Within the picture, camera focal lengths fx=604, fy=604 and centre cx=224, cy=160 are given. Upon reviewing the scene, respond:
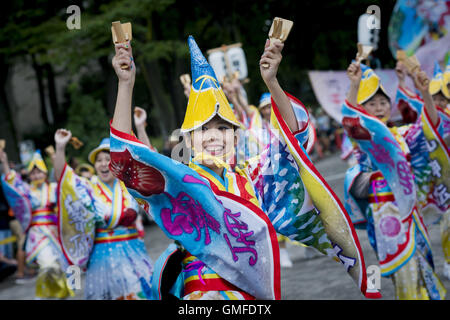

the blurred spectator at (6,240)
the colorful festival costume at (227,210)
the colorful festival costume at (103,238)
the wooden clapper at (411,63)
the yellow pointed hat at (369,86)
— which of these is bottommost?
the blurred spectator at (6,240)

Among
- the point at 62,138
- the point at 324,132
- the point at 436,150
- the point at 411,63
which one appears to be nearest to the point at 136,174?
the point at 62,138

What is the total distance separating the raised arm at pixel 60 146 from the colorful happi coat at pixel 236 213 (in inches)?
83.0

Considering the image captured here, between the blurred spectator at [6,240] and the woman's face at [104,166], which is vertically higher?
the woman's face at [104,166]

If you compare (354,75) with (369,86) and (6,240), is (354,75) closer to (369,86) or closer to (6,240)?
(369,86)

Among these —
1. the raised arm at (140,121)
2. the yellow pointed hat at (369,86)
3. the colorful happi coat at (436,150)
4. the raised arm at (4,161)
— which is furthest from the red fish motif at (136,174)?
the raised arm at (4,161)

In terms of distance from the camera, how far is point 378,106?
5070mm

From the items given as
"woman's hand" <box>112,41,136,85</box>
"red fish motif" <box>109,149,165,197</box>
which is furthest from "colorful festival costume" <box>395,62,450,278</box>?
"woman's hand" <box>112,41,136,85</box>

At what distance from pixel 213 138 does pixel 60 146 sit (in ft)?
7.53

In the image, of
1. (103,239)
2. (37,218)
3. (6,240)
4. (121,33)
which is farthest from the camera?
(6,240)

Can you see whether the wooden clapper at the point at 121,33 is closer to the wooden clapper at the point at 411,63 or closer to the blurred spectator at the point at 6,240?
the wooden clapper at the point at 411,63

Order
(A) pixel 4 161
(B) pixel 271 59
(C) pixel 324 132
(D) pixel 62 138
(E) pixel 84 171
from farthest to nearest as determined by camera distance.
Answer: (C) pixel 324 132, (E) pixel 84 171, (A) pixel 4 161, (D) pixel 62 138, (B) pixel 271 59

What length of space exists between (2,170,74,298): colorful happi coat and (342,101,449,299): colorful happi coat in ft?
14.0

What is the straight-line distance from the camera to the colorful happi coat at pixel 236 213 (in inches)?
109
